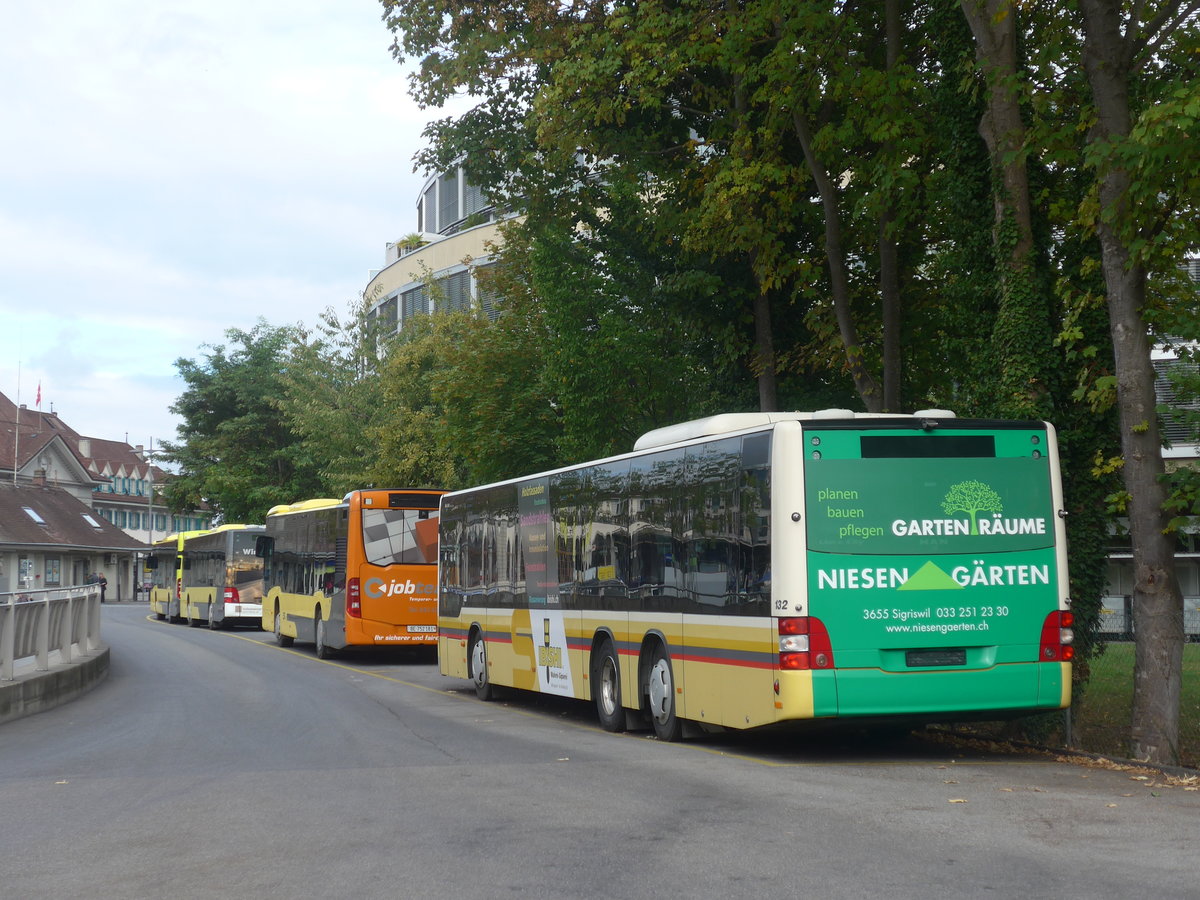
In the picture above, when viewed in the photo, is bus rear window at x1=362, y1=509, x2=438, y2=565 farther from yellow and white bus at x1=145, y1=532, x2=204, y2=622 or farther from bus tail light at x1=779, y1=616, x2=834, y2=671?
yellow and white bus at x1=145, y1=532, x2=204, y2=622

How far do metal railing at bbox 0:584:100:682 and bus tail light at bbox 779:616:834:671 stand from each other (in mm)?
10133

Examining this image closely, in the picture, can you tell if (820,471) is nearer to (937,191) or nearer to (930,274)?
(937,191)

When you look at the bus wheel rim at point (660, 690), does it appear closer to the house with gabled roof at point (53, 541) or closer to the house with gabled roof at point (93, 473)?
the house with gabled roof at point (93, 473)

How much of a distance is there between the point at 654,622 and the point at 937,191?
7643mm

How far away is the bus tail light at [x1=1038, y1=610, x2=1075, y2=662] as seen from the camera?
1255cm

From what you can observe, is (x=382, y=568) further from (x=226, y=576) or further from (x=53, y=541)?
(x=53, y=541)

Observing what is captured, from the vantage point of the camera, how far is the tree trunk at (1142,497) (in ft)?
41.5

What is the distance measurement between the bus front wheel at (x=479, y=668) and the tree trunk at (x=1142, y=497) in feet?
32.4

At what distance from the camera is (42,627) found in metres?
19.8

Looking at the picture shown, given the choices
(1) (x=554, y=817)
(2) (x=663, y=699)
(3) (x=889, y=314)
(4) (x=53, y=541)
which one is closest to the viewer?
(1) (x=554, y=817)

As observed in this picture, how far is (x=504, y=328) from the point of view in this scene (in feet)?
109

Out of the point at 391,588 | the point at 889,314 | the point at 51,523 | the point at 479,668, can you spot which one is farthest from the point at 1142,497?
the point at 51,523

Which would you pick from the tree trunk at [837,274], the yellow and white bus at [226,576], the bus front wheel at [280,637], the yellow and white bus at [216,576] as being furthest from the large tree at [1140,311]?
the yellow and white bus at [226,576]

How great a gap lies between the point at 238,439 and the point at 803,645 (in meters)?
59.4
